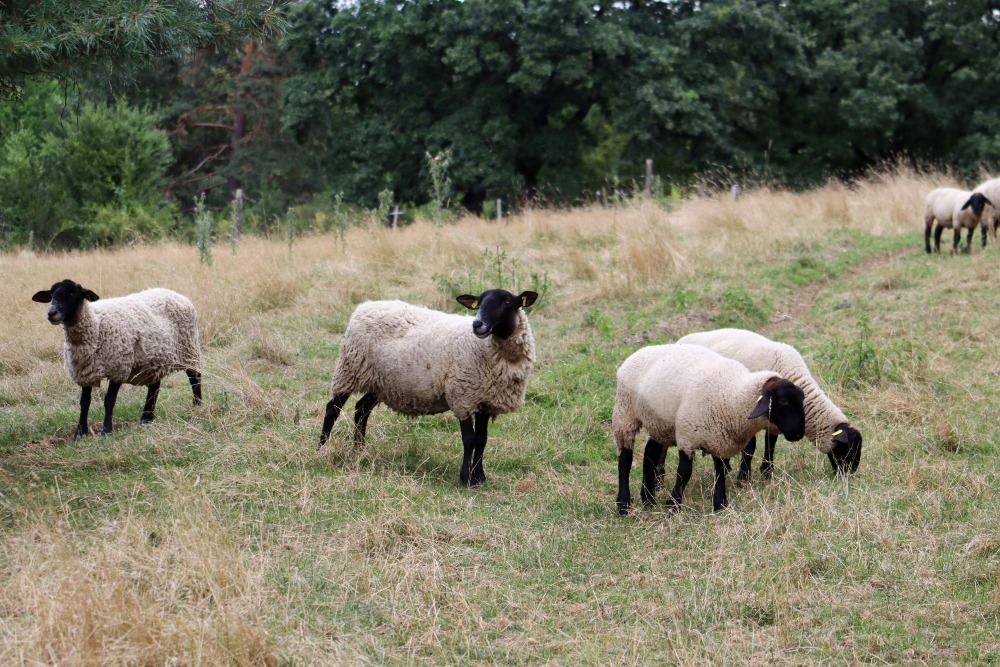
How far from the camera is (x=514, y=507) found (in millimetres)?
6938

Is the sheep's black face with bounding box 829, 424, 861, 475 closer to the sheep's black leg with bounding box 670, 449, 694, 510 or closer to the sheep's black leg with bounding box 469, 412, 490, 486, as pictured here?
the sheep's black leg with bounding box 670, 449, 694, 510

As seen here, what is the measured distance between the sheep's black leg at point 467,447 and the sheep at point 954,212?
992 centimetres

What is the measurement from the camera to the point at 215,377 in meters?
10.1

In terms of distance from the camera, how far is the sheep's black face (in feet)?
22.9

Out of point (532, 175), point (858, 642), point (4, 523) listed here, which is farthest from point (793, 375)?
point (532, 175)

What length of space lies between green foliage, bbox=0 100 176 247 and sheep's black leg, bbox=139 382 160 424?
14991 mm

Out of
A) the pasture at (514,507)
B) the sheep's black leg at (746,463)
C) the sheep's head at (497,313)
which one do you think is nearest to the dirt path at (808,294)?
the pasture at (514,507)

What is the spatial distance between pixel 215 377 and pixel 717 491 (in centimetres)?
581

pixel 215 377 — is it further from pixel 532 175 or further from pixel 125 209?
pixel 532 175

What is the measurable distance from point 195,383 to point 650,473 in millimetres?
5249

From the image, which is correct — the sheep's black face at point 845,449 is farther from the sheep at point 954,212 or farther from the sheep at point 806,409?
the sheep at point 954,212

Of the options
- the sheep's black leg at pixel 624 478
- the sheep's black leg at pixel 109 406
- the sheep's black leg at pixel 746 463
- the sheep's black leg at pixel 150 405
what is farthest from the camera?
the sheep's black leg at pixel 150 405

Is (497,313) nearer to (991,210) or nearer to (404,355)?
(404,355)

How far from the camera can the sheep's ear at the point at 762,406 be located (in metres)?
6.14
